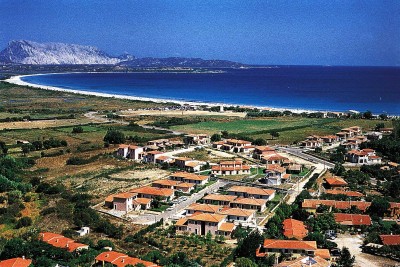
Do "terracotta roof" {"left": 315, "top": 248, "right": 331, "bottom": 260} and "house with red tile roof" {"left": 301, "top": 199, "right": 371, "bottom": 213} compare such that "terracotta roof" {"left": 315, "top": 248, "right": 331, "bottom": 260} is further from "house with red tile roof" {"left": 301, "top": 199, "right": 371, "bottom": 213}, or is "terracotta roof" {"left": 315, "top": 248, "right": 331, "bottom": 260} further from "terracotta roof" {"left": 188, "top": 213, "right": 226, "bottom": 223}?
"house with red tile roof" {"left": 301, "top": 199, "right": 371, "bottom": 213}

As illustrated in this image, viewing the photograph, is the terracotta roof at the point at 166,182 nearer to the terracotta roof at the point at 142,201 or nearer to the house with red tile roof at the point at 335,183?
the terracotta roof at the point at 142,201

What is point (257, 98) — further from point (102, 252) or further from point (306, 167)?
point (102, 252)

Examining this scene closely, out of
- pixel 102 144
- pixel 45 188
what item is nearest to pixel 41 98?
pixel 102 144

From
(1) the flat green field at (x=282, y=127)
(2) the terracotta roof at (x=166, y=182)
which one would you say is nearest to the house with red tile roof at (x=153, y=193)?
(2) the terracotta roof at (x=166, y=182)

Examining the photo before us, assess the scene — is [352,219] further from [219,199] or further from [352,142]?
[352,142]

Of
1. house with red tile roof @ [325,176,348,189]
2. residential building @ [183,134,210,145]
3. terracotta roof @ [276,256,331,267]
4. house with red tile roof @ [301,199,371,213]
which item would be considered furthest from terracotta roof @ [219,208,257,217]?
residential building @ [183,134,210,145]
